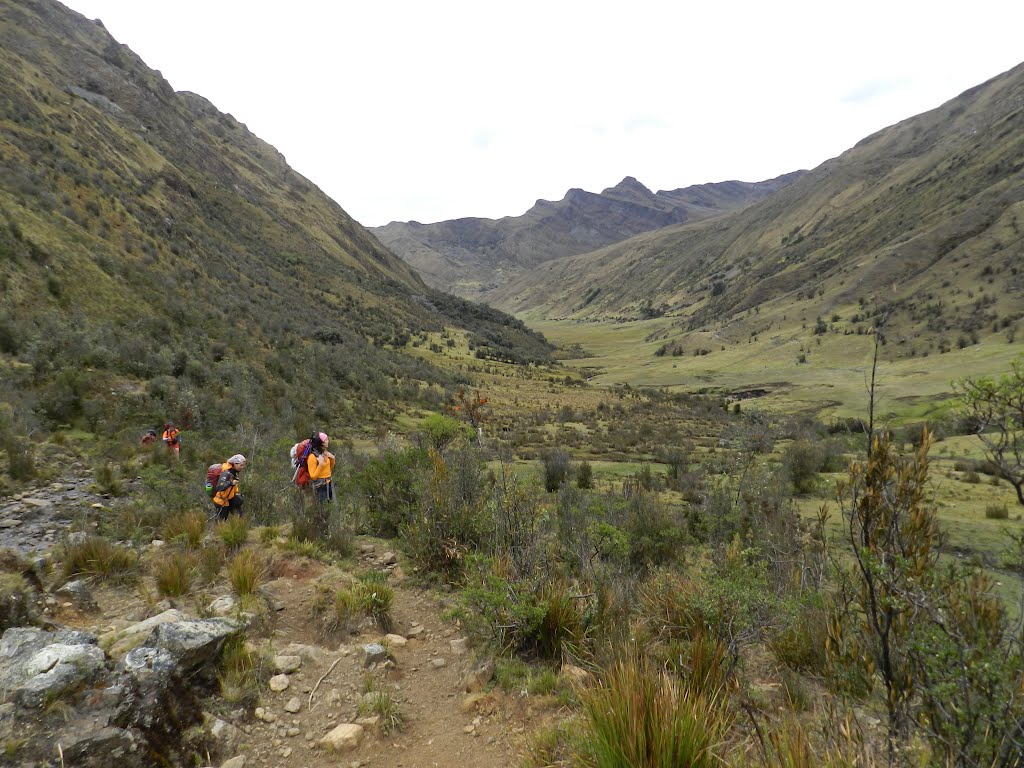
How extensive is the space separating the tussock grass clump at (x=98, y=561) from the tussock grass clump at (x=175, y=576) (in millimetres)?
252

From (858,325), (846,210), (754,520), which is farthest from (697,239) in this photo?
(754,520)

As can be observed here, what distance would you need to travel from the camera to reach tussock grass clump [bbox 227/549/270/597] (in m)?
4.58

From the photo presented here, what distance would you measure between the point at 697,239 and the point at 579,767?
159112 millimetres

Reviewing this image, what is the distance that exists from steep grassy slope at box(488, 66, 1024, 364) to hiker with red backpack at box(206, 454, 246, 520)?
7.11 meters

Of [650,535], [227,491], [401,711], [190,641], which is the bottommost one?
[650,535]

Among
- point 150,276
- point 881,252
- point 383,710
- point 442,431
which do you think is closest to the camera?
point 383,710

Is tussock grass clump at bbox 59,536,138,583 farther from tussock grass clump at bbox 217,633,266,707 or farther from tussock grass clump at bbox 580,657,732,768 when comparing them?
tussock grass clump at bbox 580,657,732,768

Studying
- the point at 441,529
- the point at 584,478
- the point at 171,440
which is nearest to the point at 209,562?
the point at 441,529

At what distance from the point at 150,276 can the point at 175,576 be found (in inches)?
786

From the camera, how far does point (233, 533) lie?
19.1ft

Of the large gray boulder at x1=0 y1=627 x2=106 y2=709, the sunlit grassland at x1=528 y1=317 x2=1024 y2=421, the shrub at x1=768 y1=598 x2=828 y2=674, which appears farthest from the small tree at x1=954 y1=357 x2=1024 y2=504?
the sunlit grassland at x1=528 y1=317 x2=1024 y2=421

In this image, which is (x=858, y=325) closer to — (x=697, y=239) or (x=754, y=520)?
(x=754, y=520)

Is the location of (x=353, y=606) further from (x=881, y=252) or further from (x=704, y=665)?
(x=881, y=252)

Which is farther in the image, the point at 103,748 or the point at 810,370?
the point at 810,370
